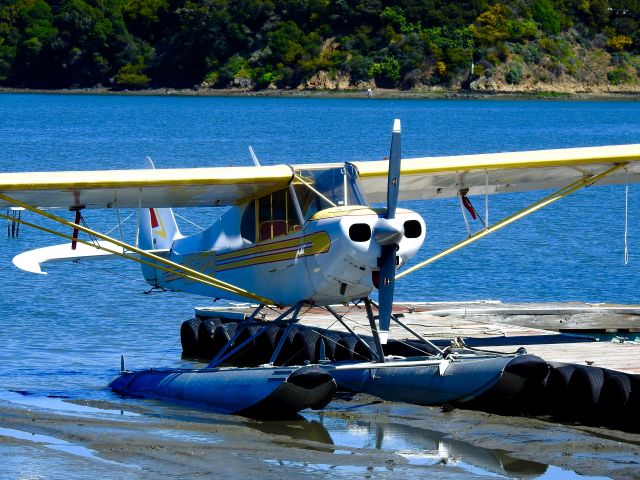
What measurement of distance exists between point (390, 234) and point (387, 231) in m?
0.03

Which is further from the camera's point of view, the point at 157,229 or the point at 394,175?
the point at 157,229

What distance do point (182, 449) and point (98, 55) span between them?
110 metres

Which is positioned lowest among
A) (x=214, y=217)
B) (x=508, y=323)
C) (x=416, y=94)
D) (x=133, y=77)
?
(x=416, y=94)

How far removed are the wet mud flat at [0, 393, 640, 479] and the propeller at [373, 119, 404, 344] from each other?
2.87 feet

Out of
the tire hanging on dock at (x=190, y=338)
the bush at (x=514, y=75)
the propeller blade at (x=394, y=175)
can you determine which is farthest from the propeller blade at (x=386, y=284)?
the bush at (x=514, y=75)

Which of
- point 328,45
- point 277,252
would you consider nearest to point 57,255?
point 277,252

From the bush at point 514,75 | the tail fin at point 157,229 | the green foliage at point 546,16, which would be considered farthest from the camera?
the green foliage at point 546,16

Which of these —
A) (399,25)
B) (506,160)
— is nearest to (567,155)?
(506,160)

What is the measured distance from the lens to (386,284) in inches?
431

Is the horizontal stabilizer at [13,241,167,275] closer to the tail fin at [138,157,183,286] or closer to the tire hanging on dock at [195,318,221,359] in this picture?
the tail fin at [138,157,183,286]

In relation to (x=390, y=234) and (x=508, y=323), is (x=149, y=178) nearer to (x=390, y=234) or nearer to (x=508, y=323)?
(x=390, y=234)

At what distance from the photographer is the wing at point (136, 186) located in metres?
11.5

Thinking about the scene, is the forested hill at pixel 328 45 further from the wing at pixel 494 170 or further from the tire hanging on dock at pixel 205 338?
the wing at pixel 494 170

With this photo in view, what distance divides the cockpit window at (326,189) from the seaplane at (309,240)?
12mm
